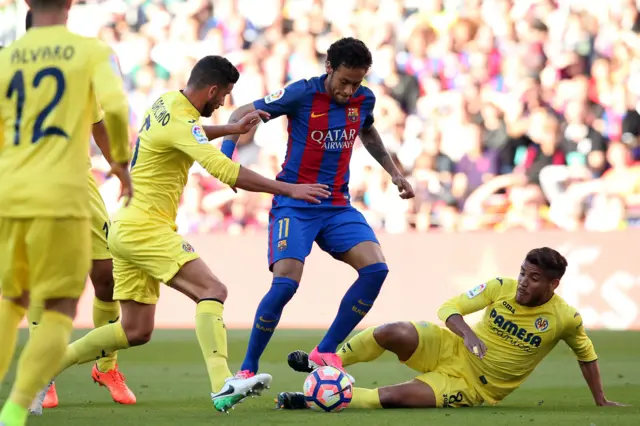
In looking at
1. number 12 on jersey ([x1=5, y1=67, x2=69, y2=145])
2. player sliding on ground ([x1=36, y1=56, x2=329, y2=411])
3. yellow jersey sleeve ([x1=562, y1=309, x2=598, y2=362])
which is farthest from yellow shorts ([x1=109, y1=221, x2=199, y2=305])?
yellow jersey sleeve ([x1=562, y1=309, x2=598, y2=362])

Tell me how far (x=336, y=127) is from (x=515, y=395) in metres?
2.27

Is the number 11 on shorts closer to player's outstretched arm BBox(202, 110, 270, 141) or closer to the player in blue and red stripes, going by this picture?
the player in blue and red stripes

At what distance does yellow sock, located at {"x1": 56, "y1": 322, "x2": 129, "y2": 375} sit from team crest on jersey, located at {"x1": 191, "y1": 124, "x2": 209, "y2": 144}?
4.53 ft

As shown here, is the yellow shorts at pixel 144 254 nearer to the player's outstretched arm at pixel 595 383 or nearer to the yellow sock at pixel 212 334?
the yellow sock at pixel 212 334

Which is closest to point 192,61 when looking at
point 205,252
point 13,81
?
point 205,252

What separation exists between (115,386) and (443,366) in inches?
84.6

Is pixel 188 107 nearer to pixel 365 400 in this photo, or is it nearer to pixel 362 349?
pixel 362 349

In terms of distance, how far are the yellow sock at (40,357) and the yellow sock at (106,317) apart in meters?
2.55

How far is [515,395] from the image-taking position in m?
7.69

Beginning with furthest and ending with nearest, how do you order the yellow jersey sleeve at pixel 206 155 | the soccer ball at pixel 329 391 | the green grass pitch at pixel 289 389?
1. the soccer ball at pixel 329 391
2. the yellow jersey sleeve at pixel 206 155
3. the green grass pitch at pixel 289 389

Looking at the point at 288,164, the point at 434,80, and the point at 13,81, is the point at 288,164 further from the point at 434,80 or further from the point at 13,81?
the point at 434,80

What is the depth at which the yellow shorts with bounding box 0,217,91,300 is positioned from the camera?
4574 millimetres

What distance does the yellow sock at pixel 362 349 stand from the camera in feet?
22.3

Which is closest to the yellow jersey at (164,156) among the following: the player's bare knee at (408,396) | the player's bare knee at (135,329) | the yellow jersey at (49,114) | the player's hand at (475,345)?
the player's bare knee at (135,329)
